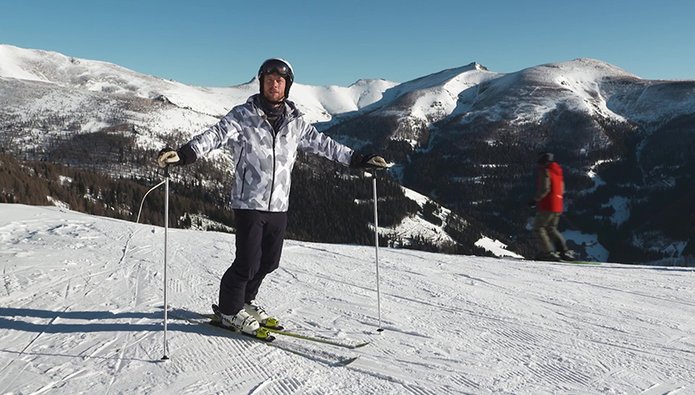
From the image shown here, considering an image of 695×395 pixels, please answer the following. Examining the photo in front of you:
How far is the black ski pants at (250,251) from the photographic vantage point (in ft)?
13.9

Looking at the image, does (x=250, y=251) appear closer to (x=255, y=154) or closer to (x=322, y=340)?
(x=255, y=154)

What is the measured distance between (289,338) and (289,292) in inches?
74.8

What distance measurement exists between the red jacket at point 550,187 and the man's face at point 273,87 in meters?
7.33

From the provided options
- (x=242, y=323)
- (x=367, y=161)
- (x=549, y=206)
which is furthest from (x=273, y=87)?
(x=549, y=206)

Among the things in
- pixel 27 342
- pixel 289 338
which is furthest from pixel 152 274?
pixel 289 338

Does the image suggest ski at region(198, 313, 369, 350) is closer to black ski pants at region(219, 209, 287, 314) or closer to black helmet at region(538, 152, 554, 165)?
black ski pants at region(219, 209, 287, 314)

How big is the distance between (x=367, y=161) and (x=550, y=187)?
21.9 ft

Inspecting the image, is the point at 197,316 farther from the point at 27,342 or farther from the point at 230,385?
the point at 230,385

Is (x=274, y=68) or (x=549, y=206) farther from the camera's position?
(x=549, y=206)

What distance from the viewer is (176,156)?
147 inches

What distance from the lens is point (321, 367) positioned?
3514mm

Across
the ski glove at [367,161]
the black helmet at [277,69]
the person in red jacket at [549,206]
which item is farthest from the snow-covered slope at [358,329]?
the black helmet at [277,69]

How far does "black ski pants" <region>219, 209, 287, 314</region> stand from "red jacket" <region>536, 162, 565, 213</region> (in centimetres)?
728

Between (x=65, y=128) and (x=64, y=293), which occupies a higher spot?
(x=65, y=128)
